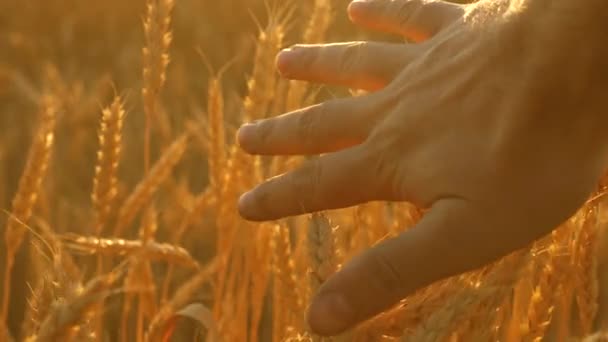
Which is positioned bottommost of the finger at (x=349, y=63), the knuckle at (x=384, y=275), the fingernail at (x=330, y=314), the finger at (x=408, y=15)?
the fingernail at (x=330, y=314)

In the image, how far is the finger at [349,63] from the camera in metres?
1.19

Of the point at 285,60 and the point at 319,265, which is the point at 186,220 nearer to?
the point at 285,60

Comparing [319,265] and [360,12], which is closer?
[319,265]

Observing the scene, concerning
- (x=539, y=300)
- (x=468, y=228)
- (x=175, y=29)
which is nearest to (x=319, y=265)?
(x=468, y=228)

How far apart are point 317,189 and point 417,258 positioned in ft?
0.59

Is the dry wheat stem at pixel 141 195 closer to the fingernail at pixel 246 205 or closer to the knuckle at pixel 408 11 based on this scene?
the fingernail at pixel 246 205

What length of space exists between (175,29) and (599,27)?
9.91 feet

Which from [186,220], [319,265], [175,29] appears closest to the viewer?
[319,265]

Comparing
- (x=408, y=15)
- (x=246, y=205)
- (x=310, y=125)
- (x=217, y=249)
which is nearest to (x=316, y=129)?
(x=310, y=125)

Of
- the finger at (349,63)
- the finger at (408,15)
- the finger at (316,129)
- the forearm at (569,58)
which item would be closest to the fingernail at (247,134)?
the finger at (316,129)

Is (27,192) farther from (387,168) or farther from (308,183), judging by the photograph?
(387,168)

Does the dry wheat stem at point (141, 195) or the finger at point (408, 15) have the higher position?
the finger at point (408, 15)

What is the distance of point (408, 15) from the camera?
1279 mm

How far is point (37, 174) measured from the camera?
1.30m
